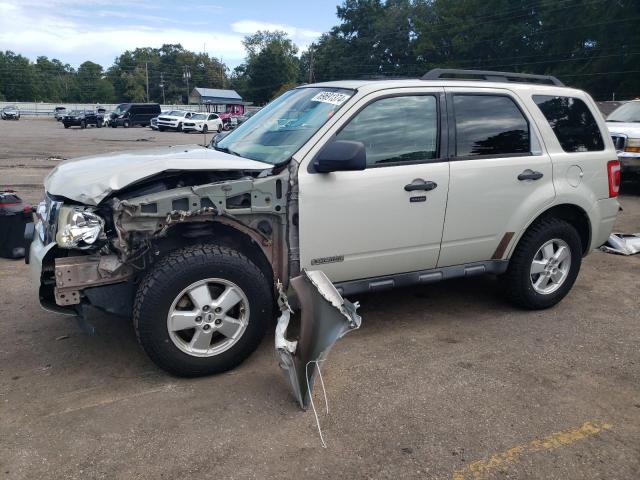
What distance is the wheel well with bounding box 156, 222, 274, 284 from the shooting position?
3596 mm

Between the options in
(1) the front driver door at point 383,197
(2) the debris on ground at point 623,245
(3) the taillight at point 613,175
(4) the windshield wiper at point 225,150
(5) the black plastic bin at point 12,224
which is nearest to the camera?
(1) the front driver door at point 383,197

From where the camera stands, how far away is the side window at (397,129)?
12.9 feet

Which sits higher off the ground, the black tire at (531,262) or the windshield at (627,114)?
the windshield at (627,114)

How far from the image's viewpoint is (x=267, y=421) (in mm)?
3182

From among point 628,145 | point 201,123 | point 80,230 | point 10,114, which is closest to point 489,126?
point 80,230

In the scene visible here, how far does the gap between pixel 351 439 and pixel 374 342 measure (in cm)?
128

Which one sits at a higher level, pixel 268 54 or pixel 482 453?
pixel 268 54

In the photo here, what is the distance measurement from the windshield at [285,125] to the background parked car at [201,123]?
3756 centimetres

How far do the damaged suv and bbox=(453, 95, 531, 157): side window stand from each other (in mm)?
12

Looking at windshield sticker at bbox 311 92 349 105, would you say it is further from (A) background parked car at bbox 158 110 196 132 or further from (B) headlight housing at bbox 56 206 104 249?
(A) background parked car at bbox 158 110 196 132

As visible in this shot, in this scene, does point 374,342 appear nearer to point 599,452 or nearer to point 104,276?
point 599,452

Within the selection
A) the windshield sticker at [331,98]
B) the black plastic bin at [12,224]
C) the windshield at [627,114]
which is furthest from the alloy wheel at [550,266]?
the windshield at [627,114]

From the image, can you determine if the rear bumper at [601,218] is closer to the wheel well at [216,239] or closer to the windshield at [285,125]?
the windshield at [285,125]

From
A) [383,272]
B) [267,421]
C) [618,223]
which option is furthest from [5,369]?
[618,223]
